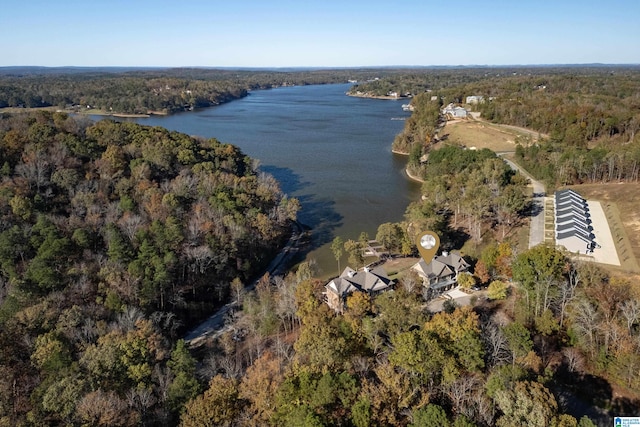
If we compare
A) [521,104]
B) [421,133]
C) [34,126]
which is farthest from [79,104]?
[521,104]

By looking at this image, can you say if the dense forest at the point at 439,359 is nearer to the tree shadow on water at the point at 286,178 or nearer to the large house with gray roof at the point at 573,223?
the large house with gray roof at the point at 573,223

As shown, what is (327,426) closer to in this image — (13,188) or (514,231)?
(514,231)

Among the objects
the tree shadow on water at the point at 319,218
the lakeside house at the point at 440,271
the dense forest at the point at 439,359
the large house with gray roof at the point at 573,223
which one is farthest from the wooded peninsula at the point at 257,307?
the tree shadow on water at the point at 319,218

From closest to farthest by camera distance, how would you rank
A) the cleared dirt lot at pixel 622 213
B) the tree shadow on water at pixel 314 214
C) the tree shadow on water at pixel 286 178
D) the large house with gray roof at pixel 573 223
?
the cleared dirt lot at pixel 622 213 < the large house with gray roof at pixel 573 223 < the tree shadow on water at pixel 314 214 < the tree shadow on water at pixel 286 178

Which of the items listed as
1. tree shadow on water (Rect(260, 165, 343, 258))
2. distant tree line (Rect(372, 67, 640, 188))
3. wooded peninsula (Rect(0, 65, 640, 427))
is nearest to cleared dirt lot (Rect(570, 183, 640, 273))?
wooded peninsula (Rect(0, 65, 640, 427))

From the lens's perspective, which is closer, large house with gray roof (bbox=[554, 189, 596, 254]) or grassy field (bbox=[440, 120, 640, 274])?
grassy field (bbox=[440, 120, 640, 274])

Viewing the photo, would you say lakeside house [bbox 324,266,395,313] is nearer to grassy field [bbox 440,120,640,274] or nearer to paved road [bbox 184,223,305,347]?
paved road [bbox 184,223,305,347]

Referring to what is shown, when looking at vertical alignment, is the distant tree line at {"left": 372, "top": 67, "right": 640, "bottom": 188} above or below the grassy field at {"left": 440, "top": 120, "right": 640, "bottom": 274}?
above

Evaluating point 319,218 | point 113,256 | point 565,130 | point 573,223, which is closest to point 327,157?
point 319,218
